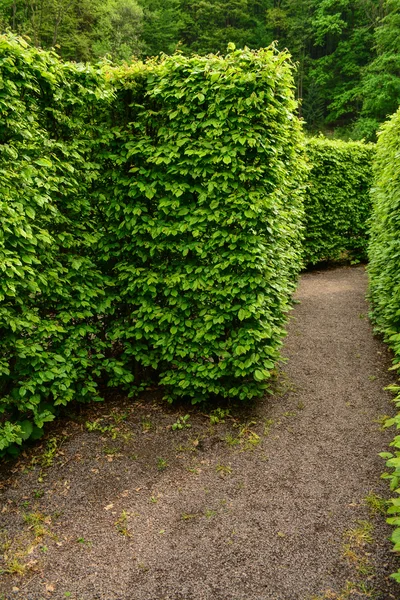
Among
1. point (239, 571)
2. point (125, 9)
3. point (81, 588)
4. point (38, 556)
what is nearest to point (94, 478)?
point (38, 556)

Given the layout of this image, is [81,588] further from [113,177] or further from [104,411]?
[113,177]

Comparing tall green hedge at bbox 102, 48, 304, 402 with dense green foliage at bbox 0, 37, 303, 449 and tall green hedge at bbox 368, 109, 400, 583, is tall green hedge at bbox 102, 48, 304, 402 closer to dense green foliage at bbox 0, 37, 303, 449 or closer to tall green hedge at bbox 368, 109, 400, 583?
dense green foliage at bbox 0, 37, 303, 449

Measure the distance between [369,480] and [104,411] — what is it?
2744mm

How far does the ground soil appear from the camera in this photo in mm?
2672

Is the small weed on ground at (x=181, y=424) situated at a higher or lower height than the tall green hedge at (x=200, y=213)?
lower

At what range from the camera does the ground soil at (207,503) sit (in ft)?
8.77

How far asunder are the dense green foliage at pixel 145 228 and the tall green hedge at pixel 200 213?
0.02 meters

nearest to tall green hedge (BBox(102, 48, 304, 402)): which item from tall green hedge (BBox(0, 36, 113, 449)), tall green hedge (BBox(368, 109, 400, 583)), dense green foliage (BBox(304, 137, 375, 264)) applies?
tall green hedge (BBox(0, 36, 113, 449))

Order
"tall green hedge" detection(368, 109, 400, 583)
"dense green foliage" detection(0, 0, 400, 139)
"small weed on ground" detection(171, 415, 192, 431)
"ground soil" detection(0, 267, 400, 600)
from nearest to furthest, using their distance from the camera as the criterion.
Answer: "ground soil" detection(0, 267, 400, 600), "small weed on ground" detection(171, 415, 192, 431), "tall green hedge" detection(368, 109, 400, 583), "dense green foliage" detection(0, 0, 400, 139)

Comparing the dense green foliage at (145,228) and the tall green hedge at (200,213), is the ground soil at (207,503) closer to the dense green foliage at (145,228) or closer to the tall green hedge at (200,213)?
the dense green foliage at (145,228)

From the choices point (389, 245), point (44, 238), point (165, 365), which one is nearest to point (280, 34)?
point (389, 245)

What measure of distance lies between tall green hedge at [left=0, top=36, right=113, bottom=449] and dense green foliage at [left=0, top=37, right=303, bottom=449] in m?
0.02

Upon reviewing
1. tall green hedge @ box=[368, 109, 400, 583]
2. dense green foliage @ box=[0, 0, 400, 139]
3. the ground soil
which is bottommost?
the ground soil

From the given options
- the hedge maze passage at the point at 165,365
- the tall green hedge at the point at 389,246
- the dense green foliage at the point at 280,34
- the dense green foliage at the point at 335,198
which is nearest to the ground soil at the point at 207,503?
the hedge maze passage at the point at 165,365
